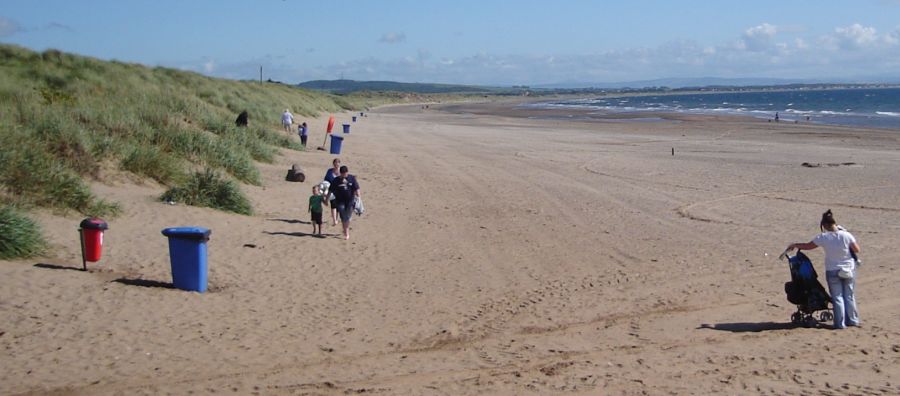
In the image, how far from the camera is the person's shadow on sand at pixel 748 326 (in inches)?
350

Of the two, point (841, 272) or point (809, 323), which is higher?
point (841, 272)

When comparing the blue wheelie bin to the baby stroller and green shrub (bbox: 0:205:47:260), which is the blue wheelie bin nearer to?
green shrub (bbox: 0:205:47:260)

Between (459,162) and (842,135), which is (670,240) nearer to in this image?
(459,162)

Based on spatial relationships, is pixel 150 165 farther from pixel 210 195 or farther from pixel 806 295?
pixel 806 295

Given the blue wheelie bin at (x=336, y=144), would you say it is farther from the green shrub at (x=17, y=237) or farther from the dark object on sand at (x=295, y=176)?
the green shrub at (x=17, y=237)

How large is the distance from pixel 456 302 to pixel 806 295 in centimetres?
374

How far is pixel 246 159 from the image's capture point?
18984mm

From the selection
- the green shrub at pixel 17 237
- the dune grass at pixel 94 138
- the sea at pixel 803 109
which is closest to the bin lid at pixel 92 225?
the green shrub at pixel 17 237

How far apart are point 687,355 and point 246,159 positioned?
13095mm

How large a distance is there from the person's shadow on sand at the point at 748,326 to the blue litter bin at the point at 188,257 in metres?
5.37

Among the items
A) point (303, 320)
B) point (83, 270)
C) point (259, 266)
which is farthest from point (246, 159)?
point (303, 320)

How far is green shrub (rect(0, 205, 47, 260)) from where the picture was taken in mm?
9680

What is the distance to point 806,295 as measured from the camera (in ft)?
29.0

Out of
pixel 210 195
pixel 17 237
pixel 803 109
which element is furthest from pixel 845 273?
pixel 803 109
